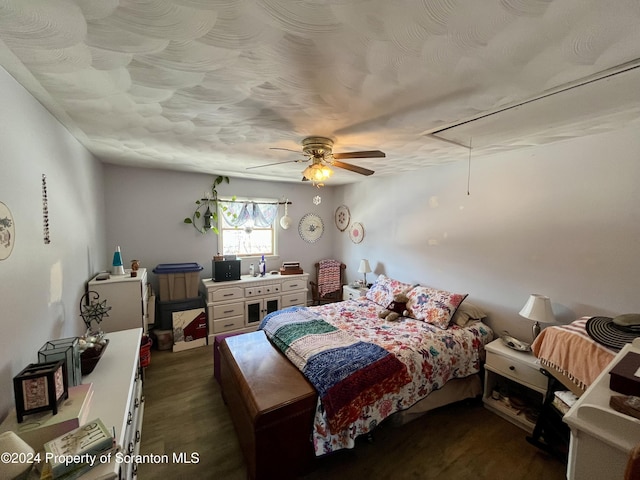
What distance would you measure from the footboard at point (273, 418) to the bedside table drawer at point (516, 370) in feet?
5.65

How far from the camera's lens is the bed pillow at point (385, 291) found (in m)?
3.32

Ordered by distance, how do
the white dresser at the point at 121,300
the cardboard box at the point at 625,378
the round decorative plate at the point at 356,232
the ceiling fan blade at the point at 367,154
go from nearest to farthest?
1. the cardboard box at the point at 625,378
2. the ceiling fan blade at the point at 367,154
3. the white dresser at the point at 121,300
4. the round decorative plate at the point at 356,232

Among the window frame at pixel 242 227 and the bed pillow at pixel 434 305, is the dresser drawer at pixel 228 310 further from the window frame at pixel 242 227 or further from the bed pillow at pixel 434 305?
the bed pillow at pixel 434 305

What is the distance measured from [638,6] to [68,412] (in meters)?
2.65

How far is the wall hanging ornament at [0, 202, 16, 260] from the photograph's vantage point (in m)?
1.14

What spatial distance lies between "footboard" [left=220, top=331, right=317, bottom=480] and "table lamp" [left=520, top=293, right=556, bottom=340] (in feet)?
6.46

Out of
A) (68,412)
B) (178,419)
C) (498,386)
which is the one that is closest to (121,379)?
(68,412)

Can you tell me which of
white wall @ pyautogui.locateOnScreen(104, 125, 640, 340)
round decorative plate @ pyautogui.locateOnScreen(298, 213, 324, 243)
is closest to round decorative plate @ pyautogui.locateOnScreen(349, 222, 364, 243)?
white wall @ pyautogui.locateOnScreen(104, 125, 640, 340)

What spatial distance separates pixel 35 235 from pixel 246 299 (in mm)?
2586

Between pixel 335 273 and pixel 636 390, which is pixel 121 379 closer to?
pixel 636 390

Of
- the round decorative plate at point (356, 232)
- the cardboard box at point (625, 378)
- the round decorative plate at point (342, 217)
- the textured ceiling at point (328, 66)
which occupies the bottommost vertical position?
the cardboard box at point (625, 378)

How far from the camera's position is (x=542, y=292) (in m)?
2.41

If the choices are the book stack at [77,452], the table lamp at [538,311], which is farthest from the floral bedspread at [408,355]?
the book stack at [77,452]

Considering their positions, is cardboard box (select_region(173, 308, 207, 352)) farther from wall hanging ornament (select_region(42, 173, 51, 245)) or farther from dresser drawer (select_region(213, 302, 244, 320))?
wall hanging ornament (select_region(42, 173, 51, 245))
